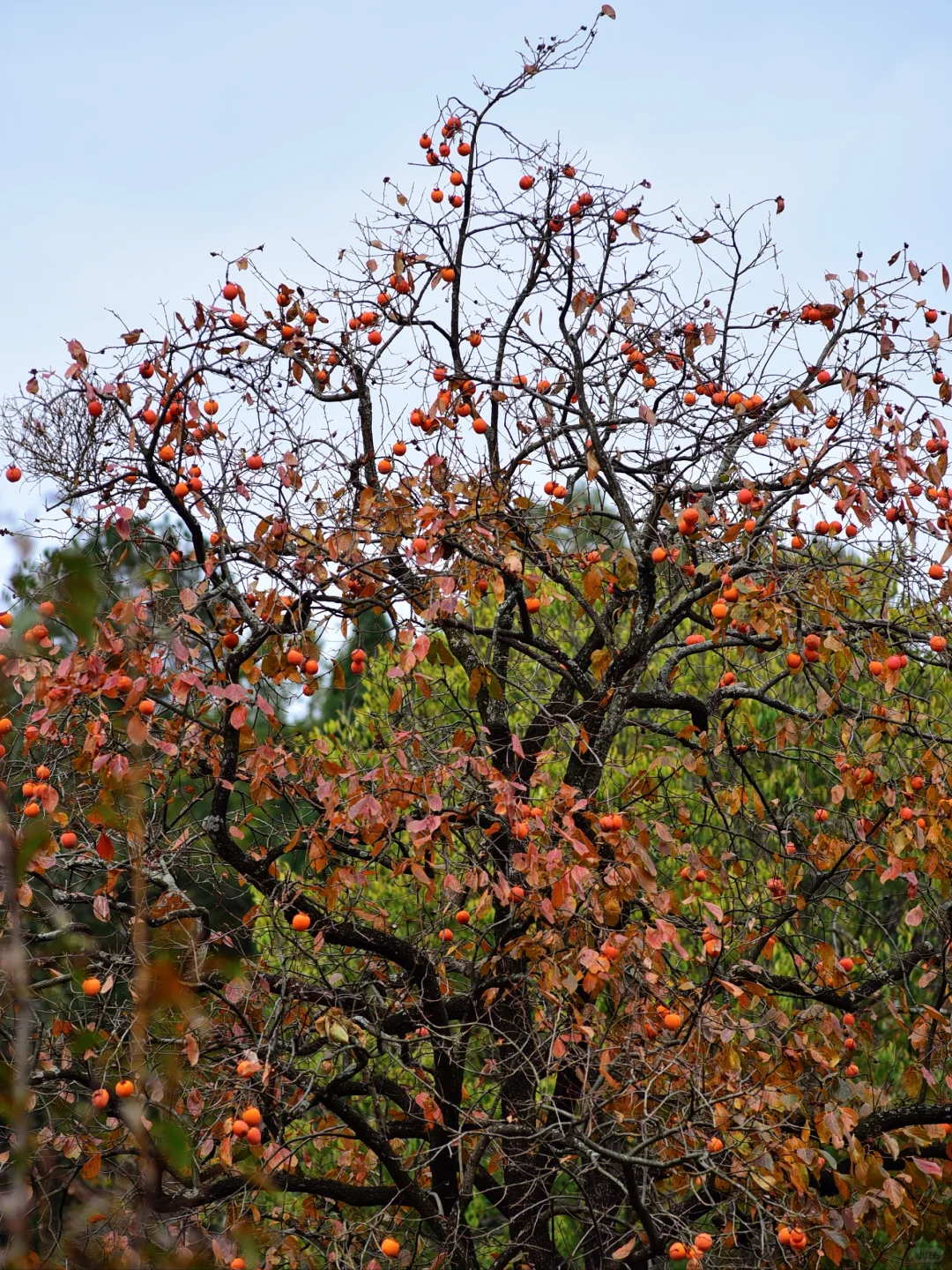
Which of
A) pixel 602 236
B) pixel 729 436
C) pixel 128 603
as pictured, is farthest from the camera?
pixel 602 236

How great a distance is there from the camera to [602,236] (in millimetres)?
5457

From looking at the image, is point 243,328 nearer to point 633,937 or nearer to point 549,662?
point 549,662

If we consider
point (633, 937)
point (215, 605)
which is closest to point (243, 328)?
point (215, 605)

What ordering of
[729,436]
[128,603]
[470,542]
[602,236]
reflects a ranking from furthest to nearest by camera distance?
[602,236] → [729,436] → [470,542] → [128,603]

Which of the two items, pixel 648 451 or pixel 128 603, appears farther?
pixel 648 451

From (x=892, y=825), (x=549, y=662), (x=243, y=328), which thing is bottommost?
(x=892, y=825)

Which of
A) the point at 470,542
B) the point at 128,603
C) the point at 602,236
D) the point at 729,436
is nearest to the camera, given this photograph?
the point at 128,603

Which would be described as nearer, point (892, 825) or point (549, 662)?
point (892, 825)

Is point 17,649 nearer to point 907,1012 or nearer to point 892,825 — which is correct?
point 892,825

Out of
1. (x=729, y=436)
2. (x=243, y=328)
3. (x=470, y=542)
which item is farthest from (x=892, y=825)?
(x=243, y=328)

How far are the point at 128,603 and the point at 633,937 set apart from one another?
1.96 m

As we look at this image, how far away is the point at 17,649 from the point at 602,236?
297 centimetres

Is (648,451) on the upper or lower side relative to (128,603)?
upper

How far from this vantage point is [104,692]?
407 centimetres
